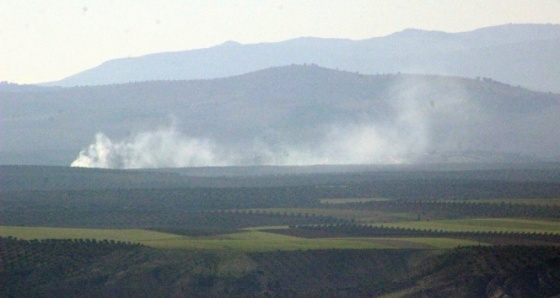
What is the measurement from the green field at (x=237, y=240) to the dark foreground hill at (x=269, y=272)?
1931 mm

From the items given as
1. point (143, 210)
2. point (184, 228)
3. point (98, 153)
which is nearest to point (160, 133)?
point (98, 153)

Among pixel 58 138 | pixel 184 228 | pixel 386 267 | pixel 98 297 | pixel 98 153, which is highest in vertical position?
pixel 58 138

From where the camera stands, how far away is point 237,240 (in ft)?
222

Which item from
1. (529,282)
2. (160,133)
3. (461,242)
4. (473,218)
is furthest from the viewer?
(160,133)

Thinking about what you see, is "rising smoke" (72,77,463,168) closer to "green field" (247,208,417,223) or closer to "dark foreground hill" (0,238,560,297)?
"green field" (247,208,417,223)

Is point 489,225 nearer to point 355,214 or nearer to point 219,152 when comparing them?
point 355,214

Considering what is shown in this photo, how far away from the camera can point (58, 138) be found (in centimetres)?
19500

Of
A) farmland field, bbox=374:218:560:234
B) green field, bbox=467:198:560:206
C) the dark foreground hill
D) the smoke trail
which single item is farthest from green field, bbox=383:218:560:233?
the smoke trail

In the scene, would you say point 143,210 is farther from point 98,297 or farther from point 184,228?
point 98,297

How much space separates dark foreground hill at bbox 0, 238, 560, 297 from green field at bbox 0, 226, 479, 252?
76.0 inches

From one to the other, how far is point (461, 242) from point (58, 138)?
439 feet

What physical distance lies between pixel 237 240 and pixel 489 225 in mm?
18706

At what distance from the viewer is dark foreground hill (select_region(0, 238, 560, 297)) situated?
54.4m

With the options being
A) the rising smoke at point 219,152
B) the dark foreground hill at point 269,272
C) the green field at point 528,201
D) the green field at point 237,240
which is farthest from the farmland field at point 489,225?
the rising smoke at point 219,152
